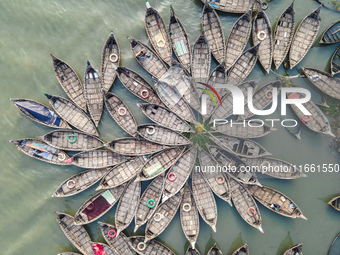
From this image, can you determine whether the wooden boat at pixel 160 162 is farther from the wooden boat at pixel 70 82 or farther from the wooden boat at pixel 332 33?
the wooden boat at pixel 332 33

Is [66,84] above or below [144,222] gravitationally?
above

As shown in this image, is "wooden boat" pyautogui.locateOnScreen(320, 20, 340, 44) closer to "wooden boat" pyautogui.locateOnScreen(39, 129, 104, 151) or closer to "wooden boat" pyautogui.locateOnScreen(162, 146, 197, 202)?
"wooden boat" pyautogui.locateOnScreen(162, 146, 197, 202)

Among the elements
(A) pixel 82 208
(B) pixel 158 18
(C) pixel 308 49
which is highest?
(B) pixel 158 18

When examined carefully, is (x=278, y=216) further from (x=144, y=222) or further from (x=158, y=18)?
(x=158, y=18)

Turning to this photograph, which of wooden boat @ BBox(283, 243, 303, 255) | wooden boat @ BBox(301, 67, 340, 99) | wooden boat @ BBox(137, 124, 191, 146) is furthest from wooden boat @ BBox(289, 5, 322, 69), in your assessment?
wooden boat @ BBox(283, 243, 303, 255)

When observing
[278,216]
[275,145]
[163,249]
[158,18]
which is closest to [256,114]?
[275,145]

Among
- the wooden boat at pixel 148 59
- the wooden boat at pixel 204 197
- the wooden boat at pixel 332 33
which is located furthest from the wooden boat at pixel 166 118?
the wooden boat at pixel 332 33

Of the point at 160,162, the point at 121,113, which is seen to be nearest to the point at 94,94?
the point at 121,113
